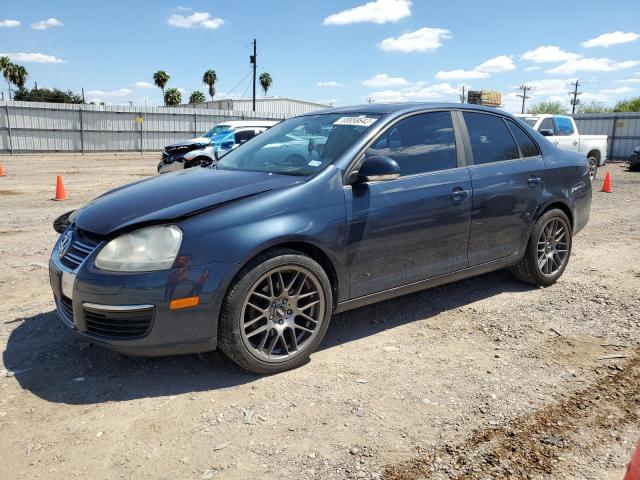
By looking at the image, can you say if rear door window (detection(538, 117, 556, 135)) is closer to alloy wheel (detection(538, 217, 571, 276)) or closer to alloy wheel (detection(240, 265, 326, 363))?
alloy wheel (detection(538, 217, 571, 276))

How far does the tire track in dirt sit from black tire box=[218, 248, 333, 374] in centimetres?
110

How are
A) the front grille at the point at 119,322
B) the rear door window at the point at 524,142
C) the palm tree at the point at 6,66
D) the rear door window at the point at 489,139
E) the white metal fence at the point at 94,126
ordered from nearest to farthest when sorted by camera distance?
1. the front grille at the point at 119,322
2. the rear door window at the point at 489,139
3. the rear door window at the point at 524,142
4. the white metal fence at the point at 94,126
5. the palm tree at the point at 6,66

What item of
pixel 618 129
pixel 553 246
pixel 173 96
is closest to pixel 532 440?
pixel 553 246

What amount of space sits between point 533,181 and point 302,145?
2174 mm

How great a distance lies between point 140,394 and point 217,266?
91 cm

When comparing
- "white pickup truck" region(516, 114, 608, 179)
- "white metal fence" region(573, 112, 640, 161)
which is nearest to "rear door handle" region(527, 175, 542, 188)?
"white pickup truck" region(516, 114, 608, 179)

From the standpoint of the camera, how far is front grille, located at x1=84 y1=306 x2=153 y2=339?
2957 millimetres

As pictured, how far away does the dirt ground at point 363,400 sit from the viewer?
8.25ft

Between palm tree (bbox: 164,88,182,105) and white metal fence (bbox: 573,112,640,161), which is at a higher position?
palm tree (bbox: 164,88,182,105)

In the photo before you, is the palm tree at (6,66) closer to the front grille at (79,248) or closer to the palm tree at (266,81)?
the palm tree at (266,81)

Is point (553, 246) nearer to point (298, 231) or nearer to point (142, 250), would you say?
point (298, 231)

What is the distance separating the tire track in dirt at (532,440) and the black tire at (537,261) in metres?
1.76

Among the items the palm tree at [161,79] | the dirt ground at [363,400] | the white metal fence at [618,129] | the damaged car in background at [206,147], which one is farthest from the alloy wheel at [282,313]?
the palm tree at [161,79]

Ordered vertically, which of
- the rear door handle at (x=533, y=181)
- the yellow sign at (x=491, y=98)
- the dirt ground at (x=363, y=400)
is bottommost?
the dirt ground at (x=363, y=400)
